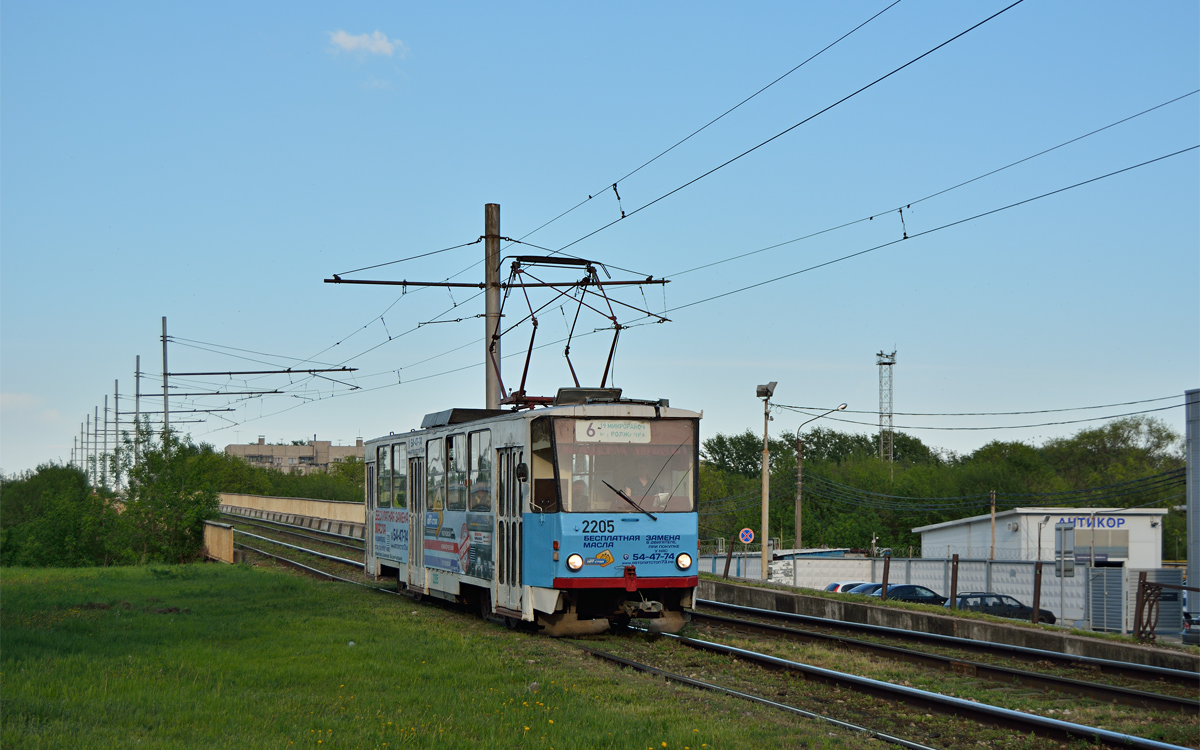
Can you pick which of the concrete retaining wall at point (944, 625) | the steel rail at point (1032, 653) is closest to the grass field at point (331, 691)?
the steel rail at point (1032, 653)

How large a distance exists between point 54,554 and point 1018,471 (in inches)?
2913

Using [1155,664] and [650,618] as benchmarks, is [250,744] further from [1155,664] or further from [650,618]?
[1155,664]

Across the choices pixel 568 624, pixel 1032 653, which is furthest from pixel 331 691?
pixel 1032 653

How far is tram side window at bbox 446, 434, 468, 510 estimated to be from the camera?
1695 cm

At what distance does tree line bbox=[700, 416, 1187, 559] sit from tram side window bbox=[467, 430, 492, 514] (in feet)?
211

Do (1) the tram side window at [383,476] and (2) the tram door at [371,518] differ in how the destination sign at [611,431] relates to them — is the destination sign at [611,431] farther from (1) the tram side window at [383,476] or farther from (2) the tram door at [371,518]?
(2) the tram door at [371,518]

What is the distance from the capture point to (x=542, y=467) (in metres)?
14.3

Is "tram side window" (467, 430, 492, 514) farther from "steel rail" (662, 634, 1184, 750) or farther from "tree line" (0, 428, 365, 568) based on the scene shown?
"tree line" (0, 428, 365, 568)

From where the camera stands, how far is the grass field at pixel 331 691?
313 inches

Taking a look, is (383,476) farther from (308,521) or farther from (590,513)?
(308,521)

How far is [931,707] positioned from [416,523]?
1185cm

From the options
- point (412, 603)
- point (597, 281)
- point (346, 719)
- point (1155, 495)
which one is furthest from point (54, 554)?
point (1155, 495)

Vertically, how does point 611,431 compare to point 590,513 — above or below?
above

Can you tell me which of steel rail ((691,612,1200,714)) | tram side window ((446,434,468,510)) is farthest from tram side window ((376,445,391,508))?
steel rail ((691,612,1200,714))
